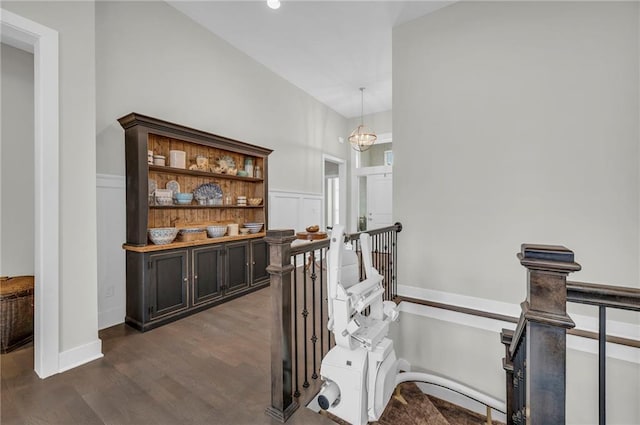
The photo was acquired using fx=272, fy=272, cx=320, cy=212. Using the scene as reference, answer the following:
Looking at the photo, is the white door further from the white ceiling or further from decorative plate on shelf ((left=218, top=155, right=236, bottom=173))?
decorative plate on shelf ((left=218, top=155, right=236, bottom=173))

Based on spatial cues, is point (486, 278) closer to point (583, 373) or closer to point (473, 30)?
point (583, 373)

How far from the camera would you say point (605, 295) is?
2.68 feet

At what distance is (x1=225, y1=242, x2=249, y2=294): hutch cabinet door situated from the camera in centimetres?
342

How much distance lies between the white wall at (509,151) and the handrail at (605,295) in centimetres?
225

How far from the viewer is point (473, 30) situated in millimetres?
2992

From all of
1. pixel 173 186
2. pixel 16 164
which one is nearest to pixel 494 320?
pixel 173 186

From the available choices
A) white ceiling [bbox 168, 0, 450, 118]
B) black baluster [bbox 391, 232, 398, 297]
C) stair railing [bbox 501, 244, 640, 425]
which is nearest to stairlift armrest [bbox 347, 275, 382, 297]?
stair railing [bbox 501, 244, 640, 425]

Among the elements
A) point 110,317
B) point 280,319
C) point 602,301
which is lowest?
point 110,317

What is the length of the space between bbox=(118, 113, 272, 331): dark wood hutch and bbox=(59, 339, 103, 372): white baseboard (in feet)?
1.40

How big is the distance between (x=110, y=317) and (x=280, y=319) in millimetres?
2183

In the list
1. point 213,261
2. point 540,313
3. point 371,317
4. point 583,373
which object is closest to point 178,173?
point 213,261

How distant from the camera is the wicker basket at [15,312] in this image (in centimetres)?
218

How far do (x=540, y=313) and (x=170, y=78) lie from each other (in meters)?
3.93

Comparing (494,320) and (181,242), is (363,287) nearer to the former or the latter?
(494,320)
